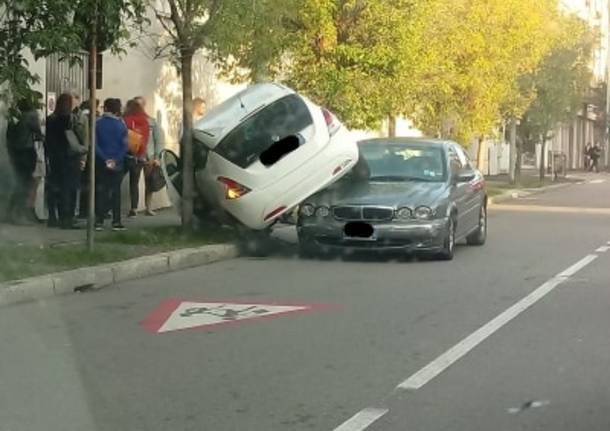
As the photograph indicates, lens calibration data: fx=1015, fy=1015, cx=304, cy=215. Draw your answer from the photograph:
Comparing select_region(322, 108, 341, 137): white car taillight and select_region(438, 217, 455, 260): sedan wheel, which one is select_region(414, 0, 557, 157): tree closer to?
select_region(322, 108, 341, 137): white car taillight

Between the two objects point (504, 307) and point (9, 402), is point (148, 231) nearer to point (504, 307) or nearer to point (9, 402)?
point (504, 307)

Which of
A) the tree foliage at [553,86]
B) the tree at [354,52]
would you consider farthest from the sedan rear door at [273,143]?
the tree foliage at [553,86]

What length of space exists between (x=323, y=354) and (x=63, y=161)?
24.3 feet

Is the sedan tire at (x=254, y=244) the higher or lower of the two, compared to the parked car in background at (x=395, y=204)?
lower

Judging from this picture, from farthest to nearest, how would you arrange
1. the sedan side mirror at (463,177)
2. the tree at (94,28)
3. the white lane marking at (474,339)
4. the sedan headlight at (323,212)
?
1. the sedan side mirror at (463,177)
2. the sedan headlight at (323,212)
3. the tree at (94,28)
4. the white lane marking at (474,339)

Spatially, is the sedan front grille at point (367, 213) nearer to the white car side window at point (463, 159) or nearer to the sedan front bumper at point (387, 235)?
the sedan front bumper at point (387, 235)

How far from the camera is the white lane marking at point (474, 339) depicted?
665cm

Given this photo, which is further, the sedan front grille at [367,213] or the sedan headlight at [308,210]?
the sedan headlight at [308,210]

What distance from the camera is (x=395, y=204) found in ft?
40.0

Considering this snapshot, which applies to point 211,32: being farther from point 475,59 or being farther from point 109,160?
point 475,59

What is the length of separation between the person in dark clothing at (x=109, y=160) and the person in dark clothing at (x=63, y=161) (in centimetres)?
31

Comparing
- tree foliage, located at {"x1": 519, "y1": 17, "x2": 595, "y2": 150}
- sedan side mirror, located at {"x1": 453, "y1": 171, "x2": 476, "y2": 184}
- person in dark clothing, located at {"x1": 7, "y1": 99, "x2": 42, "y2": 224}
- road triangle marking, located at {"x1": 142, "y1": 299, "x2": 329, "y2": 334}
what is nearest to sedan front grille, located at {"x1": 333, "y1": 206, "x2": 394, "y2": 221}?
sedan side mirror, located at {"x1": 453, "y1": 171, "x2": 476, "y2": 184}

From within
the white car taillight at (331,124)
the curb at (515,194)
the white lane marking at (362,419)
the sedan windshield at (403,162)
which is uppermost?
the white car taillight at (331,124)

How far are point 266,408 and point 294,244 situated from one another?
27.7 feet
